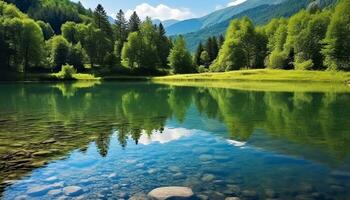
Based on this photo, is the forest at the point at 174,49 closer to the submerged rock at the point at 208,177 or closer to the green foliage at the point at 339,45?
the green foliage at the point at 339,45

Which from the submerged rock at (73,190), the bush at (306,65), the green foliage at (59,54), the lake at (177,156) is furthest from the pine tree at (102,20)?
the submerged rock at (73,190)

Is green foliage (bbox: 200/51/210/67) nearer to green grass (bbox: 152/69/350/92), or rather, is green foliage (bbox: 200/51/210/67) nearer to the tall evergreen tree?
the tall evergreen tree

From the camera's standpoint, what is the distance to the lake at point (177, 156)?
1366 cm

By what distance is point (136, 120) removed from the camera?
32.4 meters

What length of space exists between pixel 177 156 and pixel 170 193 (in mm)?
5824

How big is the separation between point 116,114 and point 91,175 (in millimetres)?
20999

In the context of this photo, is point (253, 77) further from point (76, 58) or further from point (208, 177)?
point (208, 177)

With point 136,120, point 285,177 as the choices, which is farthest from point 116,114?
point 285,177

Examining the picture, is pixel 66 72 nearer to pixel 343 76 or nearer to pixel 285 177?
pixel 343 76

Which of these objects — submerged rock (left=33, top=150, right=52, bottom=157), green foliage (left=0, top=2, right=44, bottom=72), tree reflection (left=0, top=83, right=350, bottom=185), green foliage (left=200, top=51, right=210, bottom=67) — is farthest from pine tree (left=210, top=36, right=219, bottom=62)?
submerged rock (left=33, top=150, right=52, bottom=157)

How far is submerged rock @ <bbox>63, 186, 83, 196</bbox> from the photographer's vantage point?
43.7ft

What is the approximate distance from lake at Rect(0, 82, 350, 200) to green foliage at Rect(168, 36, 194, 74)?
108 metres

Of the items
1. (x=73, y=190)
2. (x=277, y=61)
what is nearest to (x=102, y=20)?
(x=277, y=61)

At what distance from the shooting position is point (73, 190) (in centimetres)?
1361
